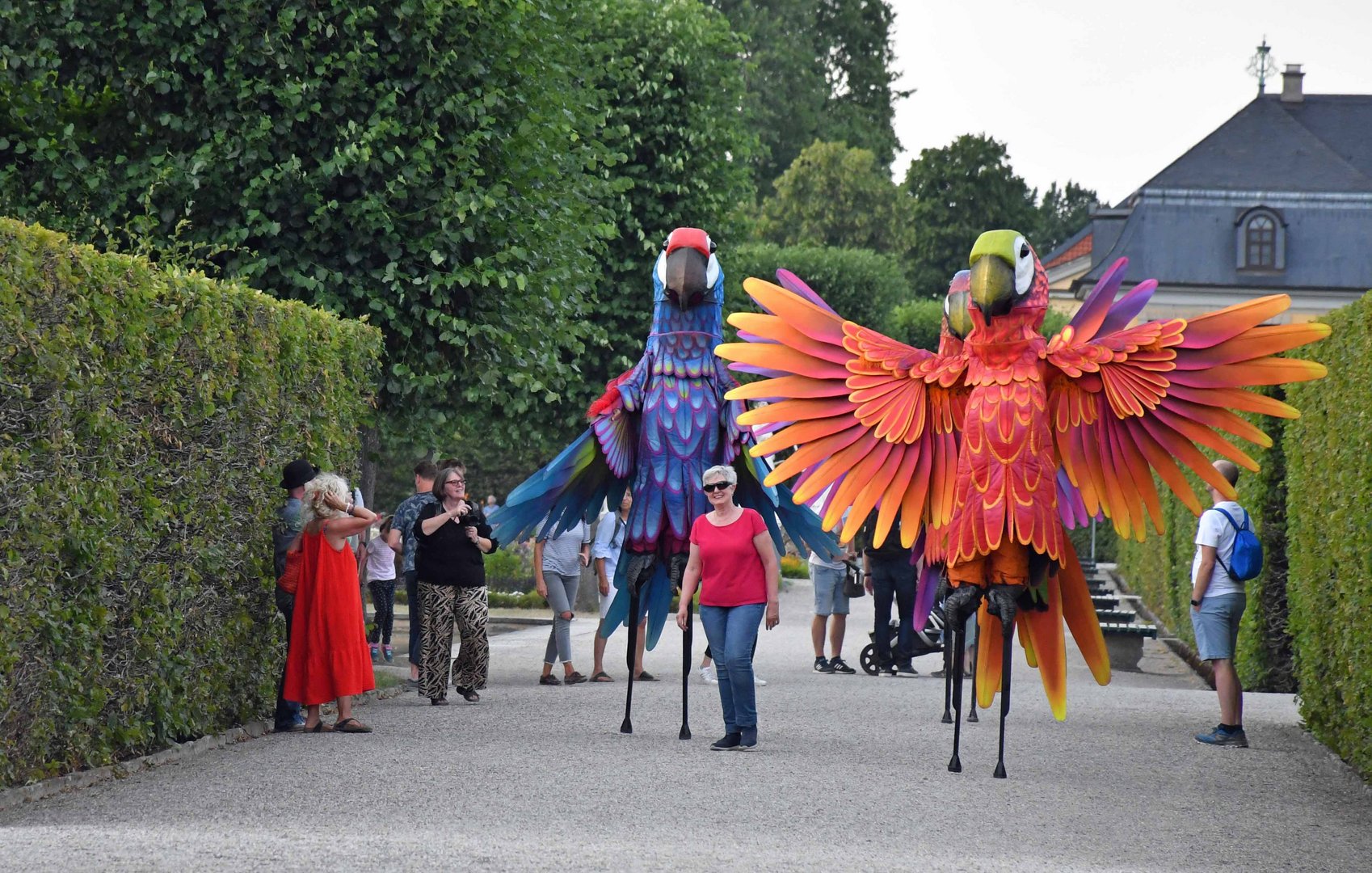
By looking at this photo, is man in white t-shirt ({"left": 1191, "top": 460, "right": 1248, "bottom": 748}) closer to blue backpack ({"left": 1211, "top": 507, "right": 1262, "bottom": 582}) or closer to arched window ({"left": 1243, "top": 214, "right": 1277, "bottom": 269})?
blue backpack ({"left": 1211, "top": 507, "right": 1262, "bottom": 582})

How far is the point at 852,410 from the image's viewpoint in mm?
7961

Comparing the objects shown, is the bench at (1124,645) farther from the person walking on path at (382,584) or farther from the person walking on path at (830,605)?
the person walking on path at (382,584)

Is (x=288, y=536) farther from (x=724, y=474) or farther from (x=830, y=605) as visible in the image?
(x=830, y=605)

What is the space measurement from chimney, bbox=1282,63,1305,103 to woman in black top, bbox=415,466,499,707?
52449 millimetres

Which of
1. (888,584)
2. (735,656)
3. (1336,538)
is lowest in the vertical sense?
(735,656)

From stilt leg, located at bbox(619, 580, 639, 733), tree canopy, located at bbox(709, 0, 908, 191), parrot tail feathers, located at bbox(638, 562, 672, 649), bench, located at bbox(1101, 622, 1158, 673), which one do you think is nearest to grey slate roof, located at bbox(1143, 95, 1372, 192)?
tree canopy, located at bbox(709, 0, 908, 191)

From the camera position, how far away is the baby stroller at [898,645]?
571 inches

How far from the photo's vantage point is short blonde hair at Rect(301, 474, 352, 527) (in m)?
9.40

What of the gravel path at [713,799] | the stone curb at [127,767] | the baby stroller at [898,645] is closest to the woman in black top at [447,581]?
the gravel path at [713,799]

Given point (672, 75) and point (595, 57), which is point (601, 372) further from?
point (595, 57)

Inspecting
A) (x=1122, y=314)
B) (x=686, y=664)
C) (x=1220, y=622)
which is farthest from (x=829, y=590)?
(x=1122, y=314)

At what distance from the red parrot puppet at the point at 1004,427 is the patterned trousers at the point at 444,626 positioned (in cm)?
393

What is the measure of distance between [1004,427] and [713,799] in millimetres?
2245

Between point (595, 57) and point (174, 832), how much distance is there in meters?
11.9
